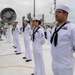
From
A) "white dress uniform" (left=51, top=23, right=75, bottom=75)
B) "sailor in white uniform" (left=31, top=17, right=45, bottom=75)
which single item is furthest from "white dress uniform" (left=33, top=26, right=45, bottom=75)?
"white dress uniform" (left=51, top=23, right=75, bottom=75)

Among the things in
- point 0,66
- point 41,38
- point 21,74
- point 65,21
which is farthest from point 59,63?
point 0,66

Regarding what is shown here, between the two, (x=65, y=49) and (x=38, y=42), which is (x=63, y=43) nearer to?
(x=65, y=49)

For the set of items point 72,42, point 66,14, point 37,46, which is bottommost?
point 37,46

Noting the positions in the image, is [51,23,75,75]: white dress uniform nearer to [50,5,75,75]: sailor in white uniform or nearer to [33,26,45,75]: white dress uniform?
[50,5,75,75]: sailor in white uniform

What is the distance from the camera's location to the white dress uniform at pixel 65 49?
2.35 m

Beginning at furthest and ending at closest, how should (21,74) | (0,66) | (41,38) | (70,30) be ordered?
(0,66), (21,74), (41,38), (70,30)

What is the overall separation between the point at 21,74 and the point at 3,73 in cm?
56

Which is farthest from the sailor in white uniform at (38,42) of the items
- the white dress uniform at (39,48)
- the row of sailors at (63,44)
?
the row of sailors at (63,44)

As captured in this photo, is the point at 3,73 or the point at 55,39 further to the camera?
the point at 3,73

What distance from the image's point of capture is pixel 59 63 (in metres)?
2.42

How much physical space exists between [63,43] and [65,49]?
0.08 m

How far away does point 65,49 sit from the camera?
2.38 m

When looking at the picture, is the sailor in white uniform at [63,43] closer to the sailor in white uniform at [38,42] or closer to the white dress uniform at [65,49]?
the white dress uniform at [65,49]

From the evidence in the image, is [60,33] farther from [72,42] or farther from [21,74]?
[21,74]
